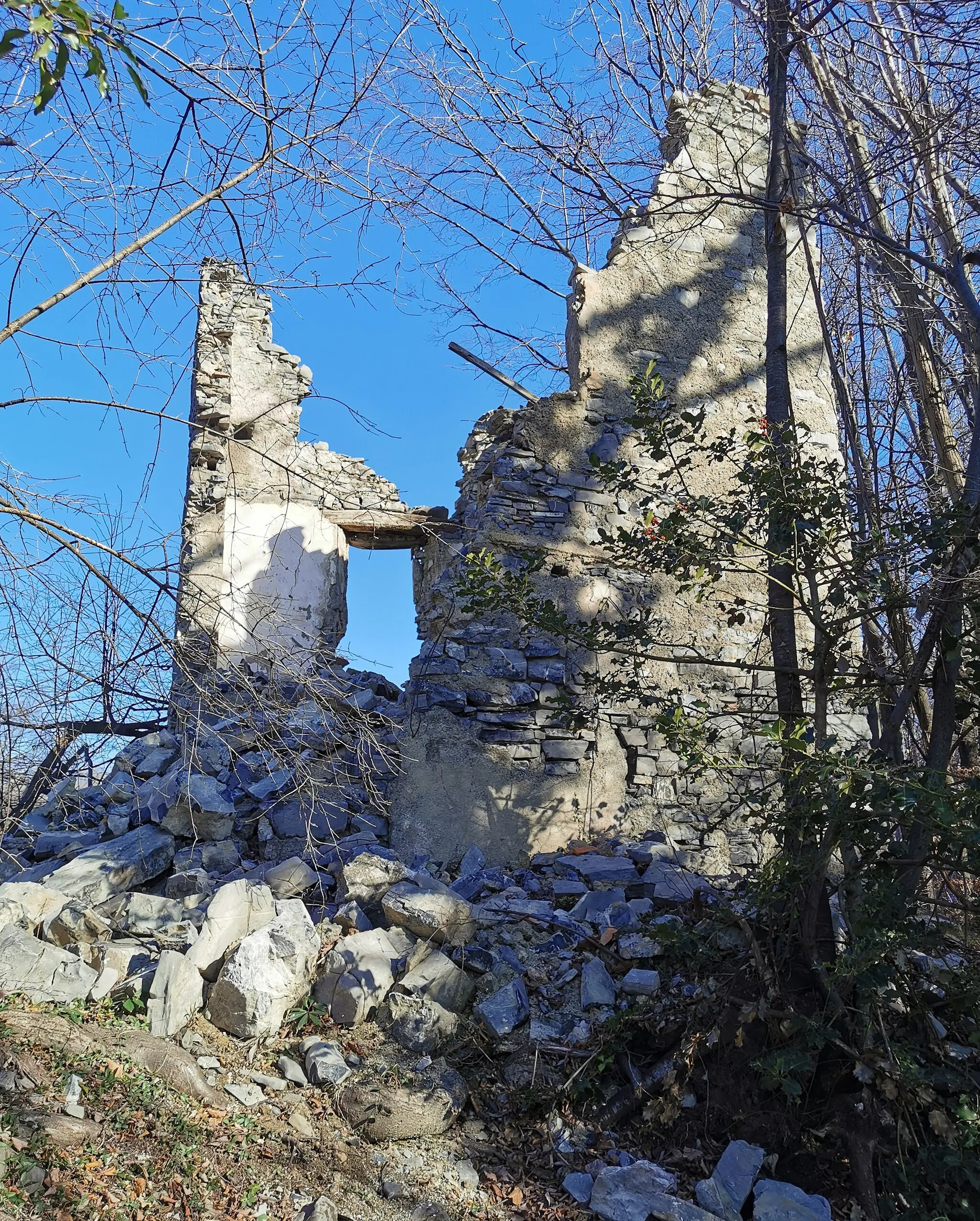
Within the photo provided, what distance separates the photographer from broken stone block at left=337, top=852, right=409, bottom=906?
14.3 ft

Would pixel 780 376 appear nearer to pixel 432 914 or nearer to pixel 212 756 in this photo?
pixel 432 914

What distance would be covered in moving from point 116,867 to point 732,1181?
9.99ft

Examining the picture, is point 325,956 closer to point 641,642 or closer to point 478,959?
point 478,959

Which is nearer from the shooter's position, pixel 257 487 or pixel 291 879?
pixel 291 879

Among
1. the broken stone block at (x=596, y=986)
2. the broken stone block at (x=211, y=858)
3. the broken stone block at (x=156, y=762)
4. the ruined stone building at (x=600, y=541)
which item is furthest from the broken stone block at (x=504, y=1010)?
the broken stone block at (x=156, y=762)

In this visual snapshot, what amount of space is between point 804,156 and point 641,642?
273 cm

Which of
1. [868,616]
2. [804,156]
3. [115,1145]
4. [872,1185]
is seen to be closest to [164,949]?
[115,1145]

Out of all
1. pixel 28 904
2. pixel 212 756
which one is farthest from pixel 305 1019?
pixel 212 756

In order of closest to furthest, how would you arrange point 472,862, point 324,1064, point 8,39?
1. point 8,39
2. point 324,1064
3. point 472,862

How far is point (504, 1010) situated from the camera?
3803 mm

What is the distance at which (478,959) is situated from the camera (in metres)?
4.04

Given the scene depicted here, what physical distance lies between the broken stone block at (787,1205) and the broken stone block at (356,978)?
1521mm

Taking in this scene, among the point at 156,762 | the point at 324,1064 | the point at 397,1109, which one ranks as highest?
the point at 156,762

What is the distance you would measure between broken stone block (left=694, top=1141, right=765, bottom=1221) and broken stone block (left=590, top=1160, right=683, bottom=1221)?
0.33 feet
